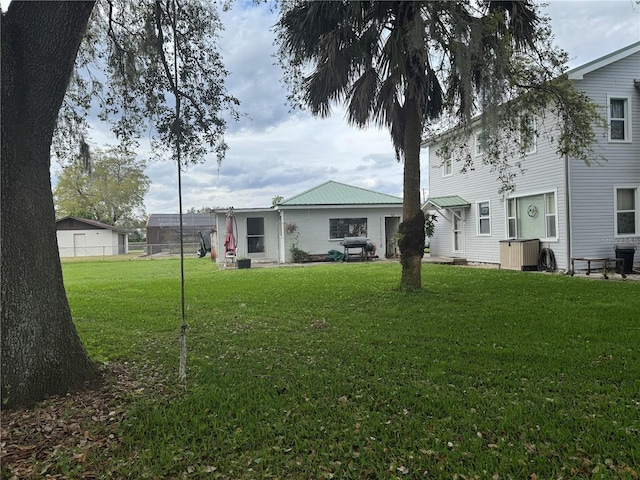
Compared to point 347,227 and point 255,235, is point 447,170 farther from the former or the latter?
point 255,235

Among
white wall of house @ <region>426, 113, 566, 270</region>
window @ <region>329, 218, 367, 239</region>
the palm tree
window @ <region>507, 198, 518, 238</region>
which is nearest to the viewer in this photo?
the palm tree

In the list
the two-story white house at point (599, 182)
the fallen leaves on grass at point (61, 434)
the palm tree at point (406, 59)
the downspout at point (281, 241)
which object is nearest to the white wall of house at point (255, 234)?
the downspout at point (281, 241)

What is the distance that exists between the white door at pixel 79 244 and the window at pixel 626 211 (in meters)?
35.3

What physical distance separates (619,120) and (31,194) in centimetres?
1436

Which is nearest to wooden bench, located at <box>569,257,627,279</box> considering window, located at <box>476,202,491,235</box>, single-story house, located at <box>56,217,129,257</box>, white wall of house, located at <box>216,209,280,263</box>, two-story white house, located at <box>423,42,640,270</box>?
two-story white house, located at <box>423,42,640,270</box>

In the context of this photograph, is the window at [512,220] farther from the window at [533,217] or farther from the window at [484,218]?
the window at [484,218]

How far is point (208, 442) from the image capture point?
2.88m

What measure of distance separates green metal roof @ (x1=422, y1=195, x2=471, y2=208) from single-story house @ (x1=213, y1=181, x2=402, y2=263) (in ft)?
8.55

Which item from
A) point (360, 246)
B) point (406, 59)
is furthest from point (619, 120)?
point (360, 246)

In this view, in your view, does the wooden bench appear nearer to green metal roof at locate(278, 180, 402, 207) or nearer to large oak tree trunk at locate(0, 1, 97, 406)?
green metal roof at locate(278, 180, 402, 207)

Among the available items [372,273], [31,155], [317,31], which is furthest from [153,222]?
[31,155]

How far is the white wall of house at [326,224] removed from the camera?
1961 centimetres

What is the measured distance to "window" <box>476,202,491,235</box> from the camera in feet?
50.0

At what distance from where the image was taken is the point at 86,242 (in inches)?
1346
